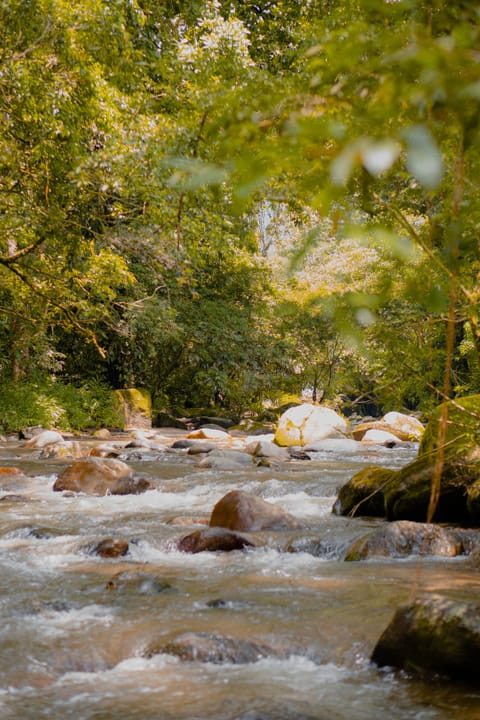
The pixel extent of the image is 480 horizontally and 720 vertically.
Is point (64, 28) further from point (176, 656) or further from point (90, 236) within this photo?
point (176, 656)

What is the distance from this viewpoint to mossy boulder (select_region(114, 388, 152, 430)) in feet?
66.3

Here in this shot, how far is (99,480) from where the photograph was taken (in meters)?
9.11

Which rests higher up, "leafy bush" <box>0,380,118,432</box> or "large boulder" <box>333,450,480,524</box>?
"leafy bush" <box>0,380,118,432</box>

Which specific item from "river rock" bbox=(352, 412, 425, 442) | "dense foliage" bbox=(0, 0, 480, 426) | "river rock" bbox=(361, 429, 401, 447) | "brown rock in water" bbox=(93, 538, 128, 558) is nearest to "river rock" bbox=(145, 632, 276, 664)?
"dense foliage" bbox=(0, 0, 480, 426)

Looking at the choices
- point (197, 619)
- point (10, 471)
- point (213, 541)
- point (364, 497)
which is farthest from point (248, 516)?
point (10, 471)

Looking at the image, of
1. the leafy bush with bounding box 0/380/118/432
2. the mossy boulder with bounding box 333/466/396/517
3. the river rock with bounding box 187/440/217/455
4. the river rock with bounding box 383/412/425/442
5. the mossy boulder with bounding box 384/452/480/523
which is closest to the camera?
the mossy boulder with bounding box 384/452/480/523

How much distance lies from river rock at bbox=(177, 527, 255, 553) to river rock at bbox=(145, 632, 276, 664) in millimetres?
2289

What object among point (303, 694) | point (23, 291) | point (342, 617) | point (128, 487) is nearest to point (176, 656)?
point (303, 694)

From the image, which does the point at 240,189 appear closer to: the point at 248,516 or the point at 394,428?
the point at 248,516

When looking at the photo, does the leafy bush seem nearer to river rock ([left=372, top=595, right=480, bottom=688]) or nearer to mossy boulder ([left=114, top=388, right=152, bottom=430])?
mossy boulder ([left=114, top=388, right=152, bottom=430])

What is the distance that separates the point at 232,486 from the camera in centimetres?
959

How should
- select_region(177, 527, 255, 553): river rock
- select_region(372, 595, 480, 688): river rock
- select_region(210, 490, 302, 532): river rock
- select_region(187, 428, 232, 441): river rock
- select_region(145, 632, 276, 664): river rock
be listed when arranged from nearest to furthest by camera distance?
select_region(372, 595, 480, 688): river rock < select_region(145, 632, 276, 664): river rock < select_region(177, 527, 255, 553): river rock < select_region(210, 490, 302, 532): river rock < select_region(187, 428, 232, 441): river rock

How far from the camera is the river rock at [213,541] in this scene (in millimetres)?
6004

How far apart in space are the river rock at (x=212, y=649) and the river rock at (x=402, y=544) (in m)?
2.25
